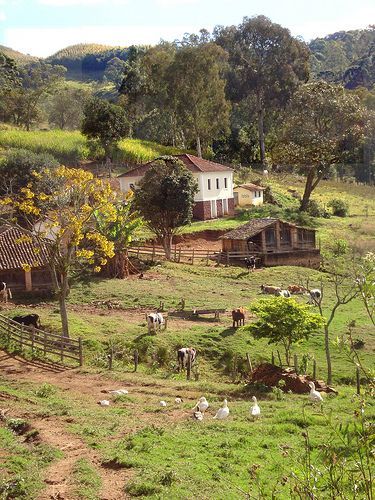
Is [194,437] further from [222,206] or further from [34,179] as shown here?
[222,206]

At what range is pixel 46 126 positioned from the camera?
301ft

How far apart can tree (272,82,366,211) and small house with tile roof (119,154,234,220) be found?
651 centimetres

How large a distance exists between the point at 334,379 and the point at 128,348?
8.19 meters

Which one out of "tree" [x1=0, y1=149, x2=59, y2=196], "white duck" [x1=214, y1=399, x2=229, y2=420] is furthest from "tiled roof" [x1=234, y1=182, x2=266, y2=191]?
"white duck" [x1=214, y1=399, x2=229, y2=420]

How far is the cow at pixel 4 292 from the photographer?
3200 centimetres

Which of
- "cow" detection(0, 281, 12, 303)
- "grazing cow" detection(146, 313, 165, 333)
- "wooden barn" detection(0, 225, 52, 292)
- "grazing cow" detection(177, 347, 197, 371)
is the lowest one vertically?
"grazing cow" detection(177, 347, 197, 371)

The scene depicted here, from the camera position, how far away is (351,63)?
439ft

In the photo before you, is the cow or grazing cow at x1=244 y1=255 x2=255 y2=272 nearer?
the cow

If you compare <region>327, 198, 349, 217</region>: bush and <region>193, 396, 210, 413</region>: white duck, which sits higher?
<region>327, 198, 349, 217</region>: bush

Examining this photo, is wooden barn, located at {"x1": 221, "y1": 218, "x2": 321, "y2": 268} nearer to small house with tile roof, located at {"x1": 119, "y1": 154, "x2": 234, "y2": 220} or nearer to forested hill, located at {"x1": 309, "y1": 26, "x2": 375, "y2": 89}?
small house with tile roof, located at {"x1": 119, "y1": 154, "x2": 234, "y2": 220}

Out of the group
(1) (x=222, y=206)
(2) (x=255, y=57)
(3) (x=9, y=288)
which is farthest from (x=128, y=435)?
(2) (x=255, y=57)

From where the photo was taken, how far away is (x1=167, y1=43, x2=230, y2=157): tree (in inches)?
2645

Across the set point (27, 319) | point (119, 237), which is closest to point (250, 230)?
point (119, 237)

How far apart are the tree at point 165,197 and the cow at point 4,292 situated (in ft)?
41.3
